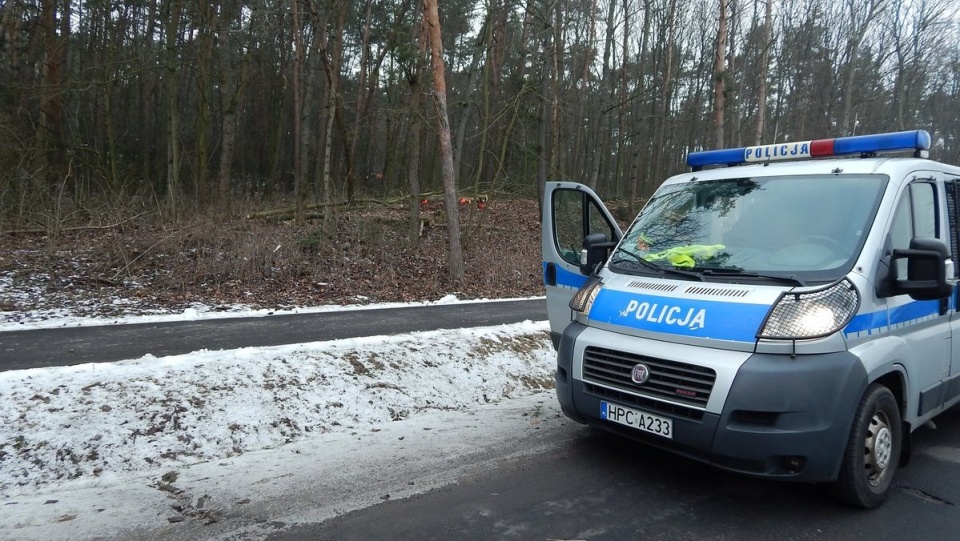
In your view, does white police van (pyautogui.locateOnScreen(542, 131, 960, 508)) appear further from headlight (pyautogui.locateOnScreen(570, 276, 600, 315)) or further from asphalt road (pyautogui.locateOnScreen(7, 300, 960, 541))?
asphalt road (pyautogui.locateOnScreen(7, 300, 960, 541))

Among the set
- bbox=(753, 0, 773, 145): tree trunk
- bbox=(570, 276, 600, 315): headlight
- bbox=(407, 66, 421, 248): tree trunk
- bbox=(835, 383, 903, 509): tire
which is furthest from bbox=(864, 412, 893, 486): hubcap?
bbox=(753, 0, 773, 145): tree trunk

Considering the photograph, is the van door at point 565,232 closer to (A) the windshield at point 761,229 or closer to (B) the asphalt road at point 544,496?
(A) the windshield at point 761,229

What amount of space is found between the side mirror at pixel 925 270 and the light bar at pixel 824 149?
43.6 inches

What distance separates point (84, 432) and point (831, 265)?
5.54 m

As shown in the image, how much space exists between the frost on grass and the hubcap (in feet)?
11.5

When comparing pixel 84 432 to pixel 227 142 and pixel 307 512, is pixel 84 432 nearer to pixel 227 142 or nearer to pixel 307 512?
pixel 307 512

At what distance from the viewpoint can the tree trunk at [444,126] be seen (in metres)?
13.1

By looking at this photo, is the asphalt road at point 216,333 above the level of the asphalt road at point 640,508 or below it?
above

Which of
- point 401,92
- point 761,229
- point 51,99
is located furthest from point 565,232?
point 401,92

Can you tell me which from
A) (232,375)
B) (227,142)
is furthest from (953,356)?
(227,142)

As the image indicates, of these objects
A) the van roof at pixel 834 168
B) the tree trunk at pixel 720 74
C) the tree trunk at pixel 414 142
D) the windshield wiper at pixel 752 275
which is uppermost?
the tree trunk at pixel 720 74

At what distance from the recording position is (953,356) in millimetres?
4684

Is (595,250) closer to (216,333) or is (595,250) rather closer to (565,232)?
(565,232)

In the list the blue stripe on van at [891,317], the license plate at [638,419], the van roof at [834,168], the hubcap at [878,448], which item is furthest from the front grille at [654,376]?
the van roof at [834,168]
